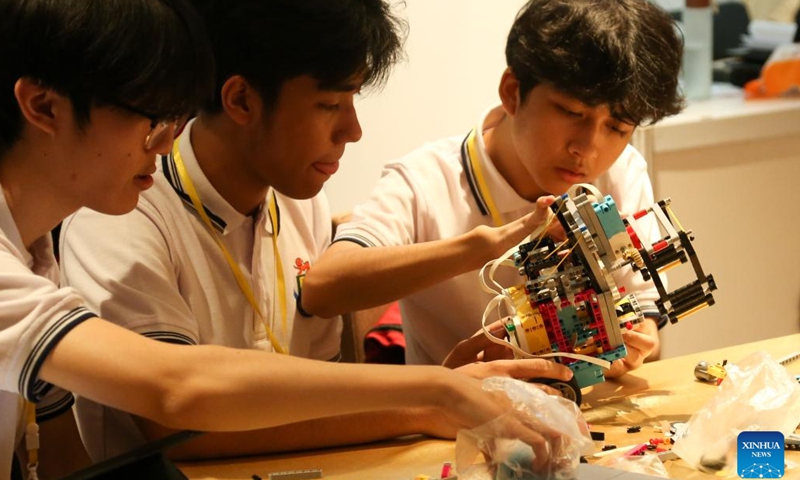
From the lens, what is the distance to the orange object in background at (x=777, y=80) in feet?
12.3

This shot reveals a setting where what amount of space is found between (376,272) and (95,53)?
0.69 metres

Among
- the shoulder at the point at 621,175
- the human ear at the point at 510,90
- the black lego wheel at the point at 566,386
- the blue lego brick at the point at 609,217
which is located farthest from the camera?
the shoulder at the point at 621,175

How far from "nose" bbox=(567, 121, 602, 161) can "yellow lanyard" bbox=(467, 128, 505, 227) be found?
0.22 meters

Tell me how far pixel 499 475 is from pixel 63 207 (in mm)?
689

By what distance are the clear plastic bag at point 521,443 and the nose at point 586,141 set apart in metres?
0.60

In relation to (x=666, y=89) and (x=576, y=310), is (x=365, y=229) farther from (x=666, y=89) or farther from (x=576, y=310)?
(x=666, y=89)

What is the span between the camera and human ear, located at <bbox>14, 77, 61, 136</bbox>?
1331mm

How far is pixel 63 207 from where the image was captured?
1448mm

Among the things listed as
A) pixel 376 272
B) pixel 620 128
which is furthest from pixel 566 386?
pixel 620 128

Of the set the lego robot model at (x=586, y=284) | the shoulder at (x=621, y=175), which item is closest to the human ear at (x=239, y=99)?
the lego robot model at (x=586, y=284)

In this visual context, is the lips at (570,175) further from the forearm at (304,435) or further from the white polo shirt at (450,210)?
the forearm at (304,435)

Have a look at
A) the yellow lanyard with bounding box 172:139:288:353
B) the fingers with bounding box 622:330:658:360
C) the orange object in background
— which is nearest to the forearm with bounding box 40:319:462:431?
the yellow lanyard with bounding box 172:139:288:353

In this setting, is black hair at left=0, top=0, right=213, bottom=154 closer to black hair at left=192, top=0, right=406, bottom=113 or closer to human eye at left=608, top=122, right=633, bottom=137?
black hair at left=192, top=0, right=406, bottom=113

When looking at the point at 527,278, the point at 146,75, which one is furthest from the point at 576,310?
the point at 146,75
